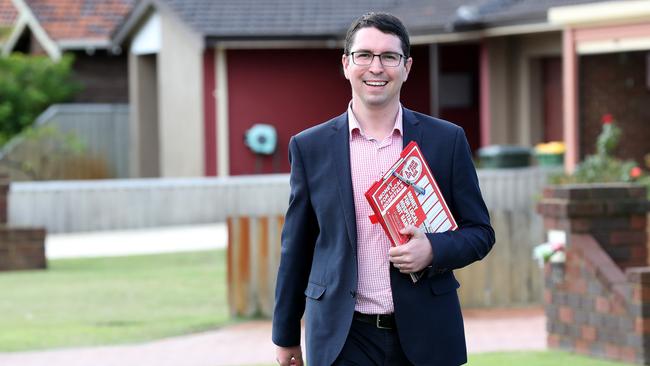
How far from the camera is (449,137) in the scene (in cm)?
512

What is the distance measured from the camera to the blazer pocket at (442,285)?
5.02m

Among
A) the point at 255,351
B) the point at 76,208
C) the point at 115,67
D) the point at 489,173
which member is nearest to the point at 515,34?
the point at 489,173

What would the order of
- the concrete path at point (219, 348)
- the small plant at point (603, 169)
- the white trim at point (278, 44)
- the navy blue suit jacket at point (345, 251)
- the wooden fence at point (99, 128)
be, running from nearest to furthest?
the navy blue suit jacket at point (345, 251) < the concrete path at point (219, 348) < the small plant at point (603, 169) < the white trim at point (278, 44) < the wooden fence at point (99, 128)

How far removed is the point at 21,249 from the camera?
1748 cm

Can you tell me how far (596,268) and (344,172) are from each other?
16.0ft

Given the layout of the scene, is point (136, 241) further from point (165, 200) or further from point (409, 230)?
point (409, 230)

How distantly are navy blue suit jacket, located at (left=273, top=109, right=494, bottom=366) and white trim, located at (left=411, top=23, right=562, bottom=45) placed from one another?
1705cm

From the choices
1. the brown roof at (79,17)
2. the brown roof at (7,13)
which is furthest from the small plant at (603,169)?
the brown roof at (7,13)

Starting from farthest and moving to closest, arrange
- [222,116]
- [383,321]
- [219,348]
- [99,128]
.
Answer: [99,128] → [222,116] → [219,348] → [383,321]

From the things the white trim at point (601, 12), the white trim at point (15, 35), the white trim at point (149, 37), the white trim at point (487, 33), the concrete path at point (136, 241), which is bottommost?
the concrete path at point (136, 241)

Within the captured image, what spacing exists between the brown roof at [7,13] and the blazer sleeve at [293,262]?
34049 millimetres

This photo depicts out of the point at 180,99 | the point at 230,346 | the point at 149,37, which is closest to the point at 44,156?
the point at 180,99

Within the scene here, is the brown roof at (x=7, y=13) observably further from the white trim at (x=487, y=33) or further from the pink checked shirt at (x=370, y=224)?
the pink checked shirt at (x=370, y=224)

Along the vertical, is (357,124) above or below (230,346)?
above
